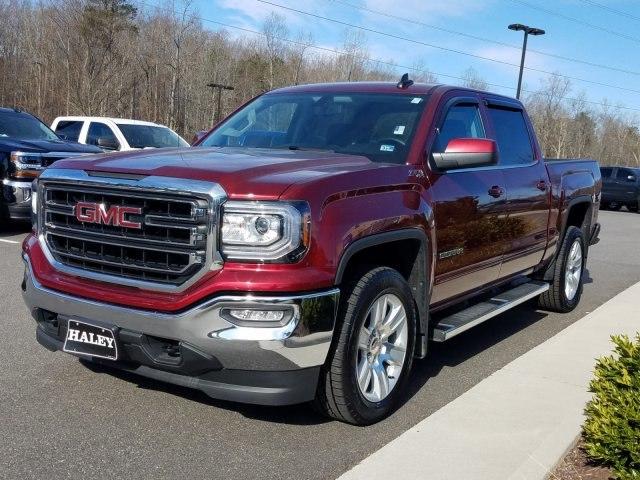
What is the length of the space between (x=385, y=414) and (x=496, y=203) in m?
1.93

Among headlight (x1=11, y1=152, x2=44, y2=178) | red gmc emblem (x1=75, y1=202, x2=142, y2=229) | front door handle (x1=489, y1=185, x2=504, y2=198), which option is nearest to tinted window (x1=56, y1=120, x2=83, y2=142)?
headlight (x1=11, y1=152, x2=44, y2=178)

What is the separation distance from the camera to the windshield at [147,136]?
13871 millimetres

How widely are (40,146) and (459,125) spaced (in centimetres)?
702

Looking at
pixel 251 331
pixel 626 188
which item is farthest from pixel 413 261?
pixel 626 188

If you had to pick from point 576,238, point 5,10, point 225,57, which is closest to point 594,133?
point 225,57

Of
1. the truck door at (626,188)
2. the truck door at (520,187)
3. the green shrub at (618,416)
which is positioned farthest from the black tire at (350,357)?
the truck door at (626,188)

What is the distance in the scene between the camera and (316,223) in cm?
349

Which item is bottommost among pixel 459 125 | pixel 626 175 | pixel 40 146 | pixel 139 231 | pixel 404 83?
pixel 626 175

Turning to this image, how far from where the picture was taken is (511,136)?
6.16 metres

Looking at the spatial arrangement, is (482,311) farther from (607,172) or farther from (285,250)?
(607,172)

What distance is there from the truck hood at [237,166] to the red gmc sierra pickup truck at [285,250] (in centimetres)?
1

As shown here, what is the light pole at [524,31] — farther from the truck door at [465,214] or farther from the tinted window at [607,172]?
the truck door at [465,214]

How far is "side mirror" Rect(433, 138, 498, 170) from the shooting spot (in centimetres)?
451

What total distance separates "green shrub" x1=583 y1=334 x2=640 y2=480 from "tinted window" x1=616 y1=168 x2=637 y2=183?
87.2ft
